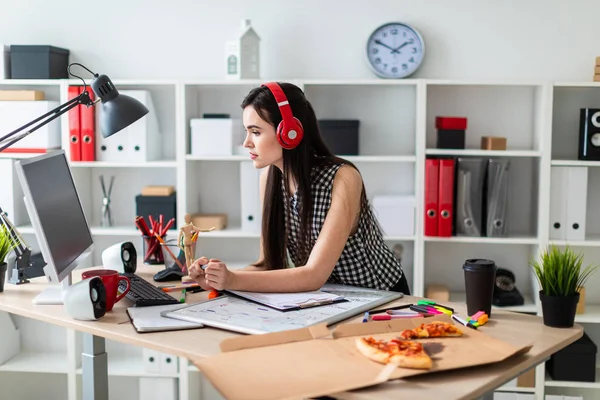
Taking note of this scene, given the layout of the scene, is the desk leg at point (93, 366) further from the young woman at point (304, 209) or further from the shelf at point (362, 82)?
the shelf at point (362, 82)

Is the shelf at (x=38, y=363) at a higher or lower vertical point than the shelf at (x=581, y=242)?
lower

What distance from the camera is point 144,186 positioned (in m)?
3.98

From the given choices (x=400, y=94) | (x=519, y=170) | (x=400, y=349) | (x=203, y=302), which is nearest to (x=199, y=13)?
(x=400, y=94)

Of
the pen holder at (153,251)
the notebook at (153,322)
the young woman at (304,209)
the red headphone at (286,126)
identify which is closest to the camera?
the notebook at (153,322)

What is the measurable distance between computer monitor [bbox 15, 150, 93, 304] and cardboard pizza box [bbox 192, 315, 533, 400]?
68 cm

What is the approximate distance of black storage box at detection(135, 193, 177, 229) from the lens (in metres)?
3.74

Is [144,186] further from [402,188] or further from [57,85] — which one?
[402,188]

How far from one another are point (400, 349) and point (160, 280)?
1030 millimetres

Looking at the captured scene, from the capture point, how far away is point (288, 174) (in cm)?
244

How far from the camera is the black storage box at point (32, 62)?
368cm

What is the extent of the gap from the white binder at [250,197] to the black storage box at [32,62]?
1.06 m

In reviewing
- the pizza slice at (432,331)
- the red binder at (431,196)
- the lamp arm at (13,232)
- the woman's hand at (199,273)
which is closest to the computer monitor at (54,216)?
the lamp arm at (13,232)

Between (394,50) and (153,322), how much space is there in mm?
2274

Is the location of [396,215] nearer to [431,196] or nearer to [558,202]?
[431,196]
